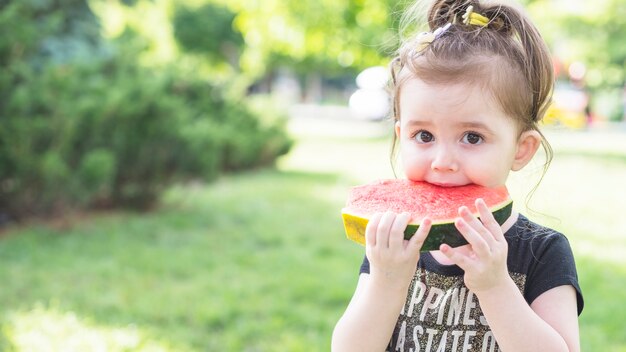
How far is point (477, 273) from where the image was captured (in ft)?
5.63

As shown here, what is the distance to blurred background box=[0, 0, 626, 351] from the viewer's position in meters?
4.68

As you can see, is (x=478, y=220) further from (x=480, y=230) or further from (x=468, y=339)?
(x=468, y=339)

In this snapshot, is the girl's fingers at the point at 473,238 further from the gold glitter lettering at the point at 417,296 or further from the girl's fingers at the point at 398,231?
the gold glitter lettering at the point at 417,296

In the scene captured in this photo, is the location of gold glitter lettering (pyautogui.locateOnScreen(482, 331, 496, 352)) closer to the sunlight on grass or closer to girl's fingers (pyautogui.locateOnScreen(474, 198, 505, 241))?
girl's fingers (pyautogui.locateOnScreen(474, 198, 505, 241))

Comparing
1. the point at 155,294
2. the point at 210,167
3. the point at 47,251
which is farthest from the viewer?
the point at 210,167

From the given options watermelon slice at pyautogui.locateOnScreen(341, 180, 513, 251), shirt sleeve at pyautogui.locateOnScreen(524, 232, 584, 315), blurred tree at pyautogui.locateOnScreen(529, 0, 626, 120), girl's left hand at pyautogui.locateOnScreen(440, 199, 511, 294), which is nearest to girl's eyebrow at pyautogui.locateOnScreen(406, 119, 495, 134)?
watermelon slice at pyautogui.locateOnScreen(341, 180, 513, 251)

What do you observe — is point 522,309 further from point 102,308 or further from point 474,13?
point 102,308

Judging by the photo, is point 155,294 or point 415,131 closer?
point 415,131

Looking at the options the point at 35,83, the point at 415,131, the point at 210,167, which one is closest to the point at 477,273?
the point at 415,131

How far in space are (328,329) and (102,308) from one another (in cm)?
161

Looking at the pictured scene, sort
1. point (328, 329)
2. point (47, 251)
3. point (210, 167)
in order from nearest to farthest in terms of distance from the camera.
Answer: point (328, 329) → point (47, 251) → point (210, 167)

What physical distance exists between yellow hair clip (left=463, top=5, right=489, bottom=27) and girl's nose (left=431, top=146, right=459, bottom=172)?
0.37m

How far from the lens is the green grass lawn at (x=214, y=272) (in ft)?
14.8

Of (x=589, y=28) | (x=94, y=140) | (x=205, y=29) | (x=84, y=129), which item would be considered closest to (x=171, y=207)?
(x=94, y=140)
